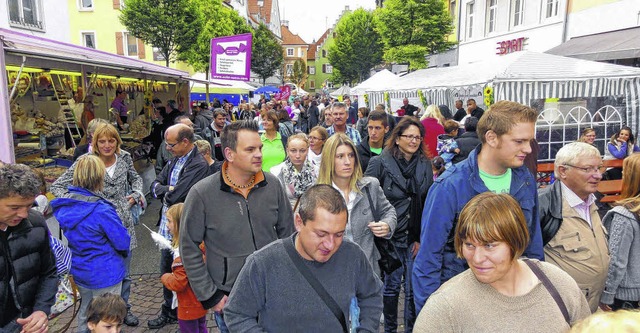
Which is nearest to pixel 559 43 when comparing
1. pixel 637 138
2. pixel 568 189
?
pixel 637 138

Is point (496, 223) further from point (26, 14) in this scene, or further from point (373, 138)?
point (26, 14)

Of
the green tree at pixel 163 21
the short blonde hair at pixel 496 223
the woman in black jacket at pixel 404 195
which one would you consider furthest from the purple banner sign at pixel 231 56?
the green tree at pixel 163 21

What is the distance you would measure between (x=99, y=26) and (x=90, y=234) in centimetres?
2766

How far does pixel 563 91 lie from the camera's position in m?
8.39

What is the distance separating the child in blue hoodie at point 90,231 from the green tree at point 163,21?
15744 mm

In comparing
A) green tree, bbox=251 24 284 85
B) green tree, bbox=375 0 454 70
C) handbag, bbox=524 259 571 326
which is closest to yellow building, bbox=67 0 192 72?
green tree, bbox=375 0 454 70

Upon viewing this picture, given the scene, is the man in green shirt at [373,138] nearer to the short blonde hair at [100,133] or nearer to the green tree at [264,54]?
the short blonde hair at [100,133]

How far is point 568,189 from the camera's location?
109 inches

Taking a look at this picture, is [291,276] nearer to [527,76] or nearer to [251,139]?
[251,139]

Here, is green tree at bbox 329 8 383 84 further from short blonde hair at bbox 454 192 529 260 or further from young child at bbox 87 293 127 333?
short blonde hair at bbox 454 192 529 260

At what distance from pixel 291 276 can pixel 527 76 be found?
7.95 meters

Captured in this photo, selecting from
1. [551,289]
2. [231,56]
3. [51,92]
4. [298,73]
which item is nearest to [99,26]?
[51,92]

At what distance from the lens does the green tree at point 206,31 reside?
19.2 m

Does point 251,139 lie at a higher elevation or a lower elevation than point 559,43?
lower
